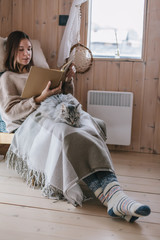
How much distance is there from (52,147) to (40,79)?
48cm

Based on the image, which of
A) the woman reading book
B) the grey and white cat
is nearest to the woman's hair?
the woman reading book

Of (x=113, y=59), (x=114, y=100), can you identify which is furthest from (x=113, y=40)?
(x=114, y=100)

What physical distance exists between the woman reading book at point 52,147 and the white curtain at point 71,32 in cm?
51

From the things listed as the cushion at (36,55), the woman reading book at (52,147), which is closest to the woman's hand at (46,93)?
the woman reading book at (52,147)

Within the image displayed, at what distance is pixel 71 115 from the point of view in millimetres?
1679

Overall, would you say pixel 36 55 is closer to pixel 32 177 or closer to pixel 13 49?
pixel 13 49

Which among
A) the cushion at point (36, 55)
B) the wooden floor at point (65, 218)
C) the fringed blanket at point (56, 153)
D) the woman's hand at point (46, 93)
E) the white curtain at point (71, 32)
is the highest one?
the white curtain at point (71, 32)

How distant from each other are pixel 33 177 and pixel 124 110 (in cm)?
118

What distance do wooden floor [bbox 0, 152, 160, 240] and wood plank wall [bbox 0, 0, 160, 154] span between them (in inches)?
30.6

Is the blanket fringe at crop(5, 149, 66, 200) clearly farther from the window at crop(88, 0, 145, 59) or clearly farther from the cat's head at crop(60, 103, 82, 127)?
the window at crop(88, 0, 145, 59)

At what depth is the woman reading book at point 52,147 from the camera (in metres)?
1.52

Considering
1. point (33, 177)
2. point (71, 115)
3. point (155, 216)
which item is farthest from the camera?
point (33, 177)

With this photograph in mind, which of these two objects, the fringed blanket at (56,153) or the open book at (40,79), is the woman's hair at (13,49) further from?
the fringed blanket at (56,153)

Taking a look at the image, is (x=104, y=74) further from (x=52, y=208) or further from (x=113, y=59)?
(x=52, y=208)
